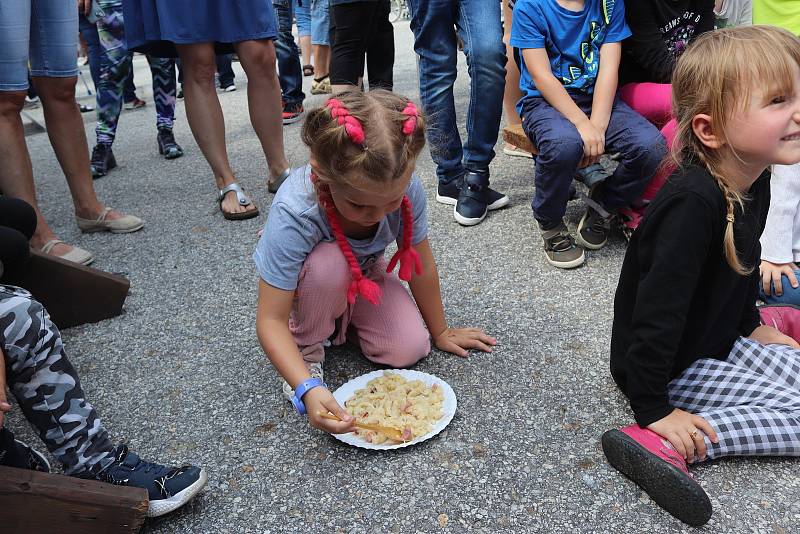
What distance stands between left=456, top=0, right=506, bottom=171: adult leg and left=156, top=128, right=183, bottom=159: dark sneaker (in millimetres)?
2232

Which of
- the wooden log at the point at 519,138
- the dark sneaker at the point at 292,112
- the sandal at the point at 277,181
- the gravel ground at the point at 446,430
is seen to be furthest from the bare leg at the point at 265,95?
the dark sneaker at the point at 292,112

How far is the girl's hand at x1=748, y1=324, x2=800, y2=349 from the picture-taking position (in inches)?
65.1

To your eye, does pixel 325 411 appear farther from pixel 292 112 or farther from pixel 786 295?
pixel 292 112

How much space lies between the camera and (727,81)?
1.38 meters

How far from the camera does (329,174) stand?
1447mm

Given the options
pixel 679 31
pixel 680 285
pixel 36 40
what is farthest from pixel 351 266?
pixel 679 31

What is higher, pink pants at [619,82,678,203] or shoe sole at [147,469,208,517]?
pink pants at [619,82,678,203]

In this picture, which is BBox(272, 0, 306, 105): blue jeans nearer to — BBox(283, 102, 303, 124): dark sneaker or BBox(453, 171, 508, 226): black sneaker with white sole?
BBox(283, 102, 303, 124): dark sneaker

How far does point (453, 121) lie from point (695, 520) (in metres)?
1.95

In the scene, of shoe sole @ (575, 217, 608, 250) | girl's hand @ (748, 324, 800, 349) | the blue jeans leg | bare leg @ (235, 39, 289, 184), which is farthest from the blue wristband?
bare leg @ (235, 39, 289, 184)

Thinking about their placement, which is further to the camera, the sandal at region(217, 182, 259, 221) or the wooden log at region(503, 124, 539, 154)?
the sandal at region(217, 182, 259, 221)

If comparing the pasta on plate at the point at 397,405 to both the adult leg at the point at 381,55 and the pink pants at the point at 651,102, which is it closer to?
the pink pants at the point at 651,102

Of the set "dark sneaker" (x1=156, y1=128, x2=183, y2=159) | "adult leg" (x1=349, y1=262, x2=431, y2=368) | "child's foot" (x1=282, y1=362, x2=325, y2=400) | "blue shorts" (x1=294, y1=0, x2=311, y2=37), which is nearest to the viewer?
"child's foot" (x1=282, y1=362, x2=325, y2=400)

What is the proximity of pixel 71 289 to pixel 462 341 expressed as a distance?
123 centimetres
